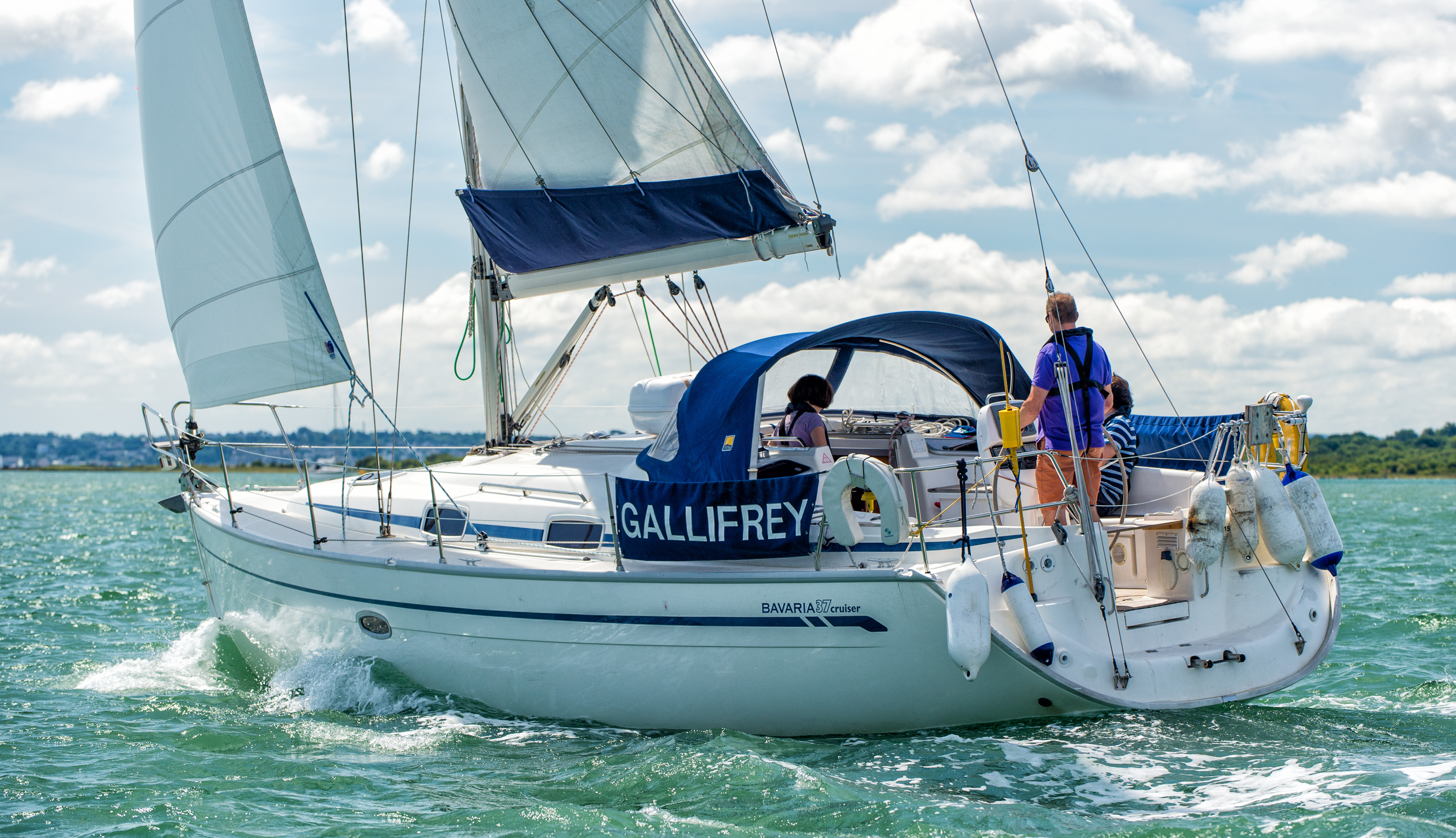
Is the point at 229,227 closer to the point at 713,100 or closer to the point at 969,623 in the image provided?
the point at 713,100

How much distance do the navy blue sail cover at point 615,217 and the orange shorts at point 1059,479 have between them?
269cm

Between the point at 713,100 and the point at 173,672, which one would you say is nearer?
the point at 713,100

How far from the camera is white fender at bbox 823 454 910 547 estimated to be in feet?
17.8

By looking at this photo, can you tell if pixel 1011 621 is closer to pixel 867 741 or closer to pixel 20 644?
pixel 867 741

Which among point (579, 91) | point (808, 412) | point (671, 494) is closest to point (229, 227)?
point (579, 91)

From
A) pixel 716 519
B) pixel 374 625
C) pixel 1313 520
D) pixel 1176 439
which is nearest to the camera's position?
pixel 716 519

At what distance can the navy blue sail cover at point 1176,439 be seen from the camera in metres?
7.25

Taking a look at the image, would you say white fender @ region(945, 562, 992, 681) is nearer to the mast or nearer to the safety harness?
the safety harness

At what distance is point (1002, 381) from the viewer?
8.15m

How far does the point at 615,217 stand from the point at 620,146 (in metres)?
0.52

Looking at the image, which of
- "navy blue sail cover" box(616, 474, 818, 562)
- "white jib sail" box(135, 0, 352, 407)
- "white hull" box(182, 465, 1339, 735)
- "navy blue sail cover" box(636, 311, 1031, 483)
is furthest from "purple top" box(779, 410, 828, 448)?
"white jib sail" box(135, 0, 352, 407)

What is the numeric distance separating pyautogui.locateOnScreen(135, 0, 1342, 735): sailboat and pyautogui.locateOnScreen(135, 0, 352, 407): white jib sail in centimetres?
2

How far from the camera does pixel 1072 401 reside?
19.8ft

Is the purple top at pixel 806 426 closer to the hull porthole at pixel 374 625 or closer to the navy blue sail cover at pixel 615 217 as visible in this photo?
the navy blue sail cover at pixel 615 217
